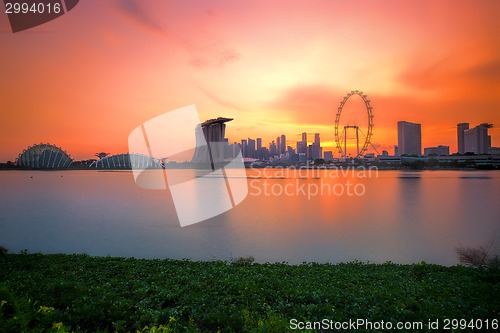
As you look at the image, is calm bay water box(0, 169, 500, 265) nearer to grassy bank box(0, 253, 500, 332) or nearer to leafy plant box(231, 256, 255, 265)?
leafy plant box(231, 256, 255, 265)

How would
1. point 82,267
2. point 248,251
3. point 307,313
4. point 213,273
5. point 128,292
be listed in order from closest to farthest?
point 307,313
point 128,292
point 213,273
point 82,267
point 248,251

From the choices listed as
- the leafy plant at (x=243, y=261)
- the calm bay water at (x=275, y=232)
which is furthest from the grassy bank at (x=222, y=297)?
the calm bay water at (x=275, y=232)

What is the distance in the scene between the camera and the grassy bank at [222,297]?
6238 millimetres

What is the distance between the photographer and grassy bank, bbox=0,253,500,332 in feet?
20.5

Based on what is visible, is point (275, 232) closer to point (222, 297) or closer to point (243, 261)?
point (243, 261)

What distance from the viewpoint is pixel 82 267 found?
1103cm

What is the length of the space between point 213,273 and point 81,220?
106ft

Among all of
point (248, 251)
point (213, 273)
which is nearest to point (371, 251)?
point (248, 251)

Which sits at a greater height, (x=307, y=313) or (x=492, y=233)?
(x=307, y=313)

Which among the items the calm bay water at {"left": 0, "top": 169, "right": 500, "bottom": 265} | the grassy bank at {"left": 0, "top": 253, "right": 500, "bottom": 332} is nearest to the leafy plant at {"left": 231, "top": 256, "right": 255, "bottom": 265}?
the grassy bank at {"left": 0, "top": 253, "right": 500, "bottom": 332}

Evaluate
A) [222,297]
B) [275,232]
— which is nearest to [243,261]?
[222,297]

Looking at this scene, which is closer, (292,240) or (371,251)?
(371,251)

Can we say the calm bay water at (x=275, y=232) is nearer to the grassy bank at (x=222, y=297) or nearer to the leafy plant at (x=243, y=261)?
the leafy plant at (x=243, y=261)

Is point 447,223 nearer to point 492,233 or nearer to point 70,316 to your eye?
point 492,233
